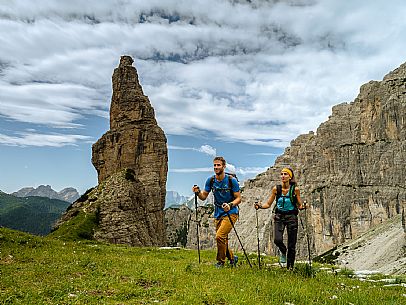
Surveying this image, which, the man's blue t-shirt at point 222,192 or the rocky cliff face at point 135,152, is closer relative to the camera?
the man's blue t-shirt at point 222,192

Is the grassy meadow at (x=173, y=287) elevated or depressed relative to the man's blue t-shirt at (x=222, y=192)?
depressed

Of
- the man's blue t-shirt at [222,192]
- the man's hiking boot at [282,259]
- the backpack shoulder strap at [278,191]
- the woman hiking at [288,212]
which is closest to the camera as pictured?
the woman hiking at [288,212]

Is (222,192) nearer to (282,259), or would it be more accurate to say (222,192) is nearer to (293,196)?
(293,196)

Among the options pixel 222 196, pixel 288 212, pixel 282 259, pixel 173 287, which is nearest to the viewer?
pixel 173 287

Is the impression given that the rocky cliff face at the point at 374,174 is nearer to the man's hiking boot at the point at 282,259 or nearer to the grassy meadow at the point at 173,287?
the man's hiking boot at the point at 282,259

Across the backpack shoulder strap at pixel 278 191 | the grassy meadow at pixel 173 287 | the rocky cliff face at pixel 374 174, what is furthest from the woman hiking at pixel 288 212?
the rocky cliff face at pixel 374 174

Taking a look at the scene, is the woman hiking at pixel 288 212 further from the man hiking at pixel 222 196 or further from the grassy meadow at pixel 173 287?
the man hiking at pixel 222 196

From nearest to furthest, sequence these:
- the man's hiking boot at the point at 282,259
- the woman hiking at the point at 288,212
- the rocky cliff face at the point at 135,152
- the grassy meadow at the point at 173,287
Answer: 1. the grassy meadow at the point at 173,287
2. the woman hiking at the point at 288,212
3. the man's hiking boot at the point at 282,259
4. the rocky cliff face at the point at 135,152

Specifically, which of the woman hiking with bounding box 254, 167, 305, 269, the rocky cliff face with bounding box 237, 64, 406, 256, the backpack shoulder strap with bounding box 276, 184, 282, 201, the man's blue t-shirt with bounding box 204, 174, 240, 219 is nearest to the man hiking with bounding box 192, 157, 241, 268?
the man's blue t-shirt with bounding box 204, 174, 240, 219

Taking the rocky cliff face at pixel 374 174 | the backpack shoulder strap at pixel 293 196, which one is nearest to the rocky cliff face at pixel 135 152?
the backpack shoulder strap at pixel 293 196

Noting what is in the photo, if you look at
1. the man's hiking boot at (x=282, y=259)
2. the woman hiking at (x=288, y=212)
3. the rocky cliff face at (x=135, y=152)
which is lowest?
the man's hiking boot at (x=282, y=259)

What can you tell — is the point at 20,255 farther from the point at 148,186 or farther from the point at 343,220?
the point at 343,220

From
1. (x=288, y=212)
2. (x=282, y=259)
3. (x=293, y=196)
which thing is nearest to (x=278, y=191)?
(x=293, y=196)

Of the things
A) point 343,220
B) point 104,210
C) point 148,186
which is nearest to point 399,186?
point 343,220
